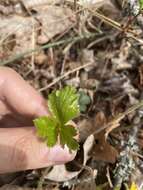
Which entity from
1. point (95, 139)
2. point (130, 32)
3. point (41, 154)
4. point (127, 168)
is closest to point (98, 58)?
point (130, 32)

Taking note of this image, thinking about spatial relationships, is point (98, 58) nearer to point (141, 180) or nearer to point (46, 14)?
point (46, 14)

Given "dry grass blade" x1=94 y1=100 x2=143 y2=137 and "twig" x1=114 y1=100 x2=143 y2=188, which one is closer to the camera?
"twig" x1=114 y1=100 x2=143 y2=188

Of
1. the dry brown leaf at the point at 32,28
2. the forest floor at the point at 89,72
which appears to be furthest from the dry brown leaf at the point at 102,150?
the dry brown leaf at the point at 32,28

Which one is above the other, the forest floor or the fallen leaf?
the forest floor

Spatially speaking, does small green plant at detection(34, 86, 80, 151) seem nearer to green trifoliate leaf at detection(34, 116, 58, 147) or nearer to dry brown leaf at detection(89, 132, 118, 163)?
green trifoliate leaf at detection(34, 116, 58, 147)

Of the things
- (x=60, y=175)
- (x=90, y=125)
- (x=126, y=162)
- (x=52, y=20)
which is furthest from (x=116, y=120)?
(x=52, y=20)

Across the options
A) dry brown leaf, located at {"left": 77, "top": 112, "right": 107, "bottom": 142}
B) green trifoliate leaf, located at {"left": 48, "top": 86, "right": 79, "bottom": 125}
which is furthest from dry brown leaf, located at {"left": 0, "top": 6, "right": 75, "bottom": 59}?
green trifoliate leaf, located at {"left": 48, "top": 86, "right": 79, "bottom": 125}

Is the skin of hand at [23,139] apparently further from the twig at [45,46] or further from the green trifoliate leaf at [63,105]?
the twig at [45,46]
